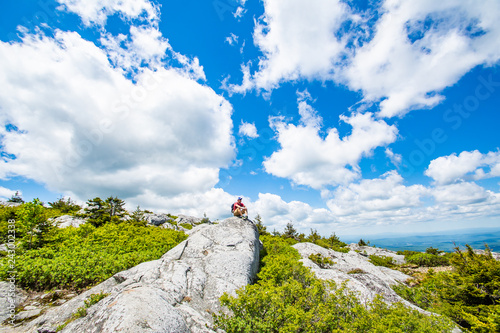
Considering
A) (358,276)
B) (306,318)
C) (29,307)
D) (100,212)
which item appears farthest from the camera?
(100,212)

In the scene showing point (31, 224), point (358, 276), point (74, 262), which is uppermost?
point (31, 224)

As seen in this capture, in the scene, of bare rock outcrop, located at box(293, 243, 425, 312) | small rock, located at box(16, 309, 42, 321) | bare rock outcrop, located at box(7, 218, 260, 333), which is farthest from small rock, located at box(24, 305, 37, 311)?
bare rock outcrop, located at box(293, 243, 425, 312)

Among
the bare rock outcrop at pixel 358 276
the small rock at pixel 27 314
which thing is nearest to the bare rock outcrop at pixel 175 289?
the small rock at pixel 27 314

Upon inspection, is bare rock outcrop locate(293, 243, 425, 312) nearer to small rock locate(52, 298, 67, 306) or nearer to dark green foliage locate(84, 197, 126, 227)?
small rock locate(52, 298, 67, 306)

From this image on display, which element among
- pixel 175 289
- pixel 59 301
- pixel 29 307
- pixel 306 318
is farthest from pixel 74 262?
pixel 306 318

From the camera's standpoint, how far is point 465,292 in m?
11.1

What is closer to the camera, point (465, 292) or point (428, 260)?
point (465, 292)

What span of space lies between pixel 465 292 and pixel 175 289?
15382 mm

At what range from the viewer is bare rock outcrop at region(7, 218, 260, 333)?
543 centimetres

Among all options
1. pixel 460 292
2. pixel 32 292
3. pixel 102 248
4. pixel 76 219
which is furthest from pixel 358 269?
pixel 76 219

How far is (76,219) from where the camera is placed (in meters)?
26.7

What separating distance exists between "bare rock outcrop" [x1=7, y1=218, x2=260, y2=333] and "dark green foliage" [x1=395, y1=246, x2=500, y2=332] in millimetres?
10395

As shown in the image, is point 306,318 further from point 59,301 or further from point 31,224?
point 31,224

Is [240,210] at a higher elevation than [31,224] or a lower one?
higher
